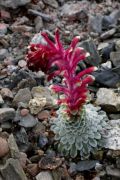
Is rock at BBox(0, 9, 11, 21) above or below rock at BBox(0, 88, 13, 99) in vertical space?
above

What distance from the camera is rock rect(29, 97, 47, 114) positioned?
482 cm

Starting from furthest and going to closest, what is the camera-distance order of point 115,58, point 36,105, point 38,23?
point 38,23 < point 115,58 < point 36,105

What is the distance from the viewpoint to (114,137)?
179 inches

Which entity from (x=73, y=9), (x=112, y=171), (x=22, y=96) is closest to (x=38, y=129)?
(x=22, y=96)

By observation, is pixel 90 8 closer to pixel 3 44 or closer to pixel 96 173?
pixel 3 44

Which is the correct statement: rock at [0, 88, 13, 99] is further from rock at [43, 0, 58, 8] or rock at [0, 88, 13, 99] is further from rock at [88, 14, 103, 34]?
rock at [43, 0, 58, 8]

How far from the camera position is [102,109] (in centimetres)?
489

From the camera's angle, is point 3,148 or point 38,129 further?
point 38,129

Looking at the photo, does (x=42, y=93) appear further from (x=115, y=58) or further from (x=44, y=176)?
(x=44, y=176)

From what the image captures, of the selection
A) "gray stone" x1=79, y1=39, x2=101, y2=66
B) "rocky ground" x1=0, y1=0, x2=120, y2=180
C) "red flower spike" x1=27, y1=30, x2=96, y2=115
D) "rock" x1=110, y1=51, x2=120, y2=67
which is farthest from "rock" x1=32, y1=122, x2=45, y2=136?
"rock" x1=110, y1=51, x2=120, y2=67

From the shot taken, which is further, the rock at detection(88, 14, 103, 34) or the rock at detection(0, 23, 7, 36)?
the rock at detection(88, 14, 103, 34)

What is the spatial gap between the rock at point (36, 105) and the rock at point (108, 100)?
54 centimetres

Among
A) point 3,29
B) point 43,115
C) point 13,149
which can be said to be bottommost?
point 13,149

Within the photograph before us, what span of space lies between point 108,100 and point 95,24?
155 cm
